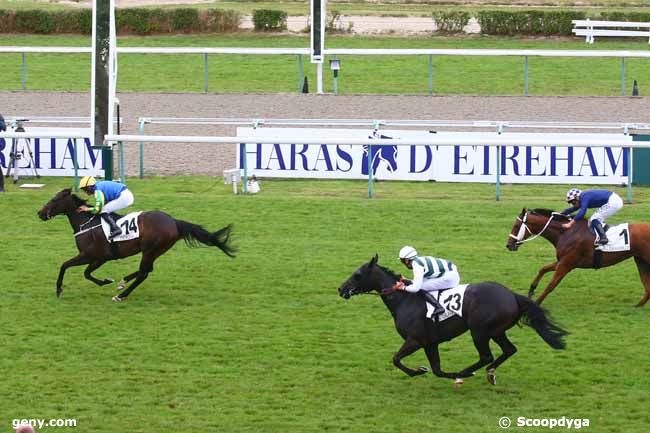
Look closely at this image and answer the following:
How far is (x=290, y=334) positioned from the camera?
11.9 metres

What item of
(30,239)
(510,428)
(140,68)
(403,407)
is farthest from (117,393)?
(140,68)

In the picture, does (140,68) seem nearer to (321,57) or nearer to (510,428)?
(321,57)

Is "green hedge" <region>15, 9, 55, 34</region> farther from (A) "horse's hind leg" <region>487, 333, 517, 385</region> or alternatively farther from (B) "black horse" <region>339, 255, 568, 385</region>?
(A) "horse's hind leg" <region>487, 333, 517, 385</region>

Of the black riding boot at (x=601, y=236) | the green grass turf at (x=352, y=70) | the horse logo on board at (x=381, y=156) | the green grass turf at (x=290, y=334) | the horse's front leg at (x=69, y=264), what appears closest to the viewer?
the green grass turf at (x=290, y=334)

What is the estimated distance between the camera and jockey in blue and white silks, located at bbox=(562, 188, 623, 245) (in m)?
12.5

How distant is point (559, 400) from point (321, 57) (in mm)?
15974

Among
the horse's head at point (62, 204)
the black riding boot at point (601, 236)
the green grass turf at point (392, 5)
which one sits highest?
the green grass turf at point (392, 5)

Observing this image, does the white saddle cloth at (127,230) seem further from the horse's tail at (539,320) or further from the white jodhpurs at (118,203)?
the horse's tail at (539,320)

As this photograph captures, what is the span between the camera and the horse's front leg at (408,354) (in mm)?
10203

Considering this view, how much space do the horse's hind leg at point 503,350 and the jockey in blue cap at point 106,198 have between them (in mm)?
4185

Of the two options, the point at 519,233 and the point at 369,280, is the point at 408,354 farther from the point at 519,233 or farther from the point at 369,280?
the point at 519,233

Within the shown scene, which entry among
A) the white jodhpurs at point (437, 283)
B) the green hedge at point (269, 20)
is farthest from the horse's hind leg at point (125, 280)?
the green hedge at point (269, 20)

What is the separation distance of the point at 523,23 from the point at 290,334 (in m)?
22.4

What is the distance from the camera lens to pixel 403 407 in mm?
9984
